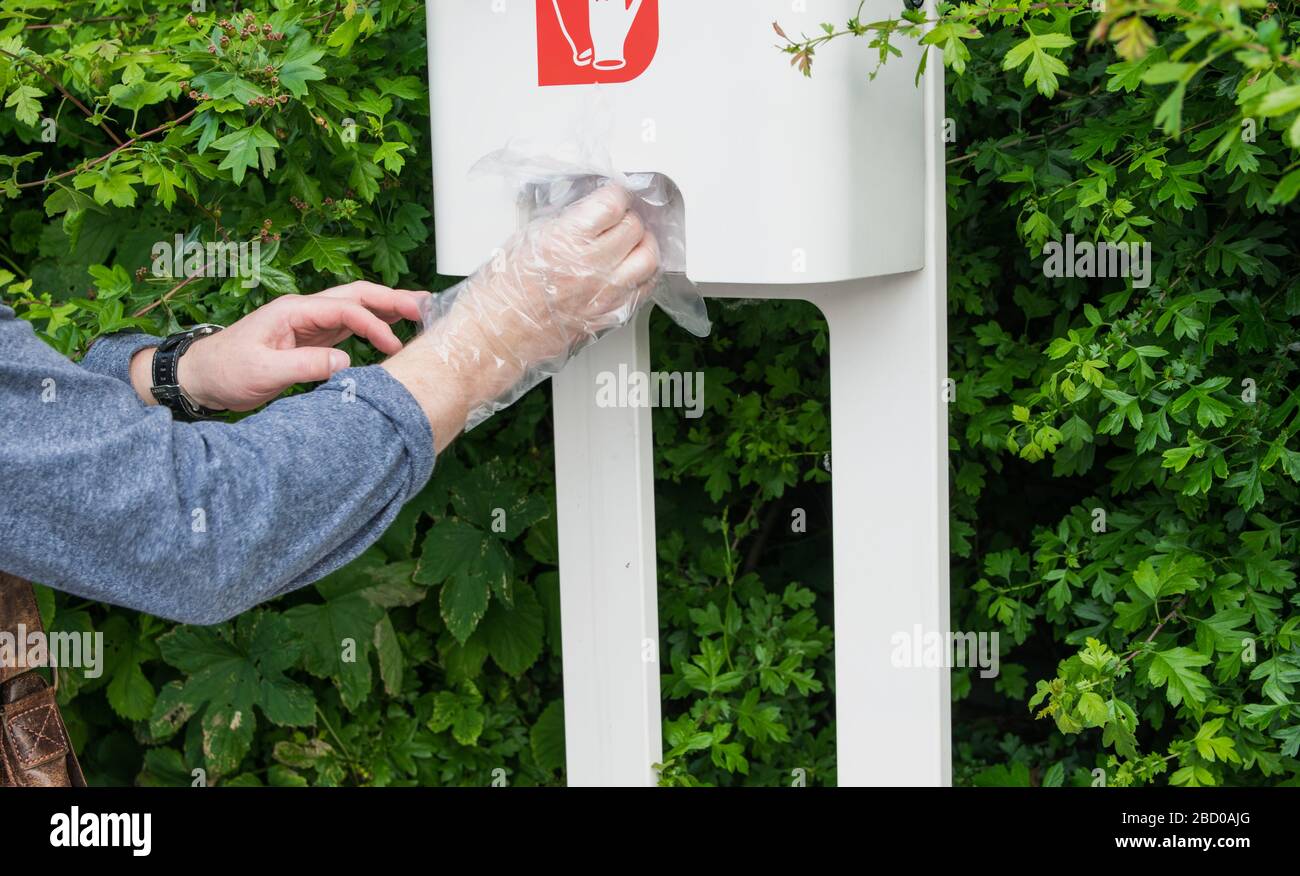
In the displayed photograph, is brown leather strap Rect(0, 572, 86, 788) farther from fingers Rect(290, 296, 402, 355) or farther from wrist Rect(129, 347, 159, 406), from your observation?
fingers Rect(290, 296, 402, 355)

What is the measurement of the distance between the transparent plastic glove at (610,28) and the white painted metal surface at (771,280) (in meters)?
0.03

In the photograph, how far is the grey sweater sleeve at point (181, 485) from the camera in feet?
2.98

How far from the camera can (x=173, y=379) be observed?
138 cm

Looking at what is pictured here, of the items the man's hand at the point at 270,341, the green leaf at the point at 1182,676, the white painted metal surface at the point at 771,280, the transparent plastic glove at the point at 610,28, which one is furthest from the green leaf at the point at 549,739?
the transparent plastic glove at the point at 610,28

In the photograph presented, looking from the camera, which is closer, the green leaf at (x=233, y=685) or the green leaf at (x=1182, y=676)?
the green leaf at (x=1182, y=676)

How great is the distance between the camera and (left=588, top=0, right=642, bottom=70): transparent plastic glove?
1188 mm

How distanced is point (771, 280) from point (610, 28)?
0.91 feet

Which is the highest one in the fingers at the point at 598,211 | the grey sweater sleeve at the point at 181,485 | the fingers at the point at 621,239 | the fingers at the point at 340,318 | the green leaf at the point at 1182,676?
the fingers at the point at 598,211

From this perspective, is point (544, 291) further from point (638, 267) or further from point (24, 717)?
point (24, 717)

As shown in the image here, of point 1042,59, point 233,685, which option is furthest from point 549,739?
point 1042,59

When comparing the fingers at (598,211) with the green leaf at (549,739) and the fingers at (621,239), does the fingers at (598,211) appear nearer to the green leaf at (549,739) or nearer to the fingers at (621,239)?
the fingers at (621,239)

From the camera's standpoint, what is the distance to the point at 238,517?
961mm

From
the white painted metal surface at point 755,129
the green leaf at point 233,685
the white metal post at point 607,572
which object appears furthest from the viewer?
the green leaf at point 233,685

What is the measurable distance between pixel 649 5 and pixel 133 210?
986 millimetres
